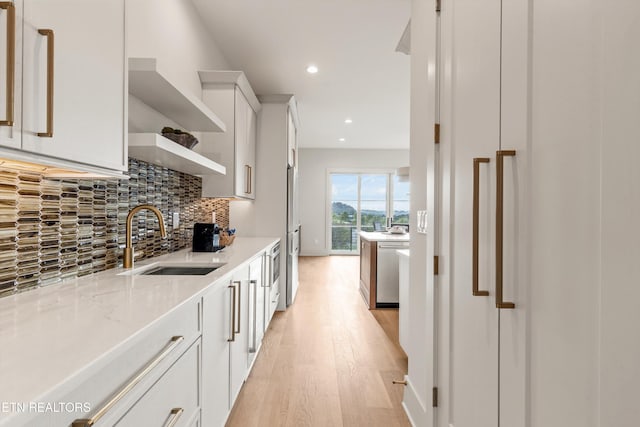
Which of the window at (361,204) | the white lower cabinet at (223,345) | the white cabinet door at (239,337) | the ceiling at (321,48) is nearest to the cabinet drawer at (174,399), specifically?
the white lower cabinet at (223,345)

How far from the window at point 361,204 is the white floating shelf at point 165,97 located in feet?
21.7

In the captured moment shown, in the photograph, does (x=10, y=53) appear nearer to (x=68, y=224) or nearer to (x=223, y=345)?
(x=68, y=224)

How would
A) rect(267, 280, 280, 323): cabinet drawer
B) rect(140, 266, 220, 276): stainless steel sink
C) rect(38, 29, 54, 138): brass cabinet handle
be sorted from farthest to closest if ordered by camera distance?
rect(267, 280, 280, 323): cabinet drawer → rect(140, 266, 220, 276): stainless steel sink → rect(38, 29, 54, 138): brass cabinet handle

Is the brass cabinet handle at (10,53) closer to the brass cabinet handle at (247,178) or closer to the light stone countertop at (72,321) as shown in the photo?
the light stone countertop at (72,321)

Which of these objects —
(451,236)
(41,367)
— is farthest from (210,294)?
(451,236)

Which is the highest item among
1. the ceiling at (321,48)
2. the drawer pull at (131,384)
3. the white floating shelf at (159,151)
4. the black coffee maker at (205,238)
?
the ceiling at (321,48)

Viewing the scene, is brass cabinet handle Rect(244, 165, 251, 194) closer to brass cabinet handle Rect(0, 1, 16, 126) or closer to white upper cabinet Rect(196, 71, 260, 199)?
white upper cabinet Rect(196, 71, 260, 199)

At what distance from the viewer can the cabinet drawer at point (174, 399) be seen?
846mm

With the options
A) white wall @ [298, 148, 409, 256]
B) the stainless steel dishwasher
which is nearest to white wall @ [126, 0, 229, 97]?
the stainless steel dishwasher

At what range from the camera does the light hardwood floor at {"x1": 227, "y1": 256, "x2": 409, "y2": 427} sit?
1938 millimetres

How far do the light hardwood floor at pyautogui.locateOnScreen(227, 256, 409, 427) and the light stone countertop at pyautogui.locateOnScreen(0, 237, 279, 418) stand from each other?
1034 mm

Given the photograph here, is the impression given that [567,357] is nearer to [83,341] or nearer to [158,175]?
[83,341]

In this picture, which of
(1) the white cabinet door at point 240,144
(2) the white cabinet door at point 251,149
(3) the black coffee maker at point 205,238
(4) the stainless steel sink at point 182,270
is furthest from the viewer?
(2) the white cabinet door at point 251,149

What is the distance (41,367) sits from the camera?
61cm
